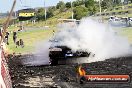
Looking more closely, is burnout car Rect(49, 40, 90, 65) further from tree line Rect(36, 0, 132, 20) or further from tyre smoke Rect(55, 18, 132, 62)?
tree line Rect(36, 0, 132, 20)

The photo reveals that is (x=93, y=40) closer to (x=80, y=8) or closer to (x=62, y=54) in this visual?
(x=62, y=54)

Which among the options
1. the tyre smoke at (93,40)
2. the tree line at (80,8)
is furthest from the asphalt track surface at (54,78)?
the tree line at (80,8)

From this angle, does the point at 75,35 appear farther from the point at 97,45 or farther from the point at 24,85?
the point at 24,85

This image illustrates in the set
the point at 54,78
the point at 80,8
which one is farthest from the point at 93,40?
the point at 80,8

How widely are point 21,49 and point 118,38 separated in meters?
9.58

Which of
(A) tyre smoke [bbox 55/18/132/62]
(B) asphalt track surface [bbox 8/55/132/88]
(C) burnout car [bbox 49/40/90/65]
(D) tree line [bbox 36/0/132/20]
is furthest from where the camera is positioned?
(D) tree line [bbox 36/0/132/20]

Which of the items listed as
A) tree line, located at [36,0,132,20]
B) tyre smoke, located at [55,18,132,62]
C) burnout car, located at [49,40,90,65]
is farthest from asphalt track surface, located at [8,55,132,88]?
tree line, located at [36,0,132,20]

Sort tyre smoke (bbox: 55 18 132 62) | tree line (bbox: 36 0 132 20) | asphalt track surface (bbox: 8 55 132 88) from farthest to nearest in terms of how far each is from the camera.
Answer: tree line (bbox: 36 0 132 20)
tyre smoke (bbox: 55 18 132 62)
asphalt track surface (bbox: 8 55 132 88)

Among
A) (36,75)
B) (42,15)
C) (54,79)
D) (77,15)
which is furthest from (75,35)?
(42,15)

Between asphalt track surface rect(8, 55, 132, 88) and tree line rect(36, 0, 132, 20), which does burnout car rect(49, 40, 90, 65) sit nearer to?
asphalt track surface rect(8, 55, 132, 88)

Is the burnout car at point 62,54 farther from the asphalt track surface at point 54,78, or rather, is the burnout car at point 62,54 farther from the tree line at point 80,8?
the tree line at point 80,8

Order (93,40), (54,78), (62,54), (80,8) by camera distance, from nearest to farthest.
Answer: (54,78) → (62,54) → (93,40) → (80,8)

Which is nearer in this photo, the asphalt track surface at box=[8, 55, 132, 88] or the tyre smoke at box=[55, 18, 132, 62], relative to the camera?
the asphalt track surface at box=[8, 55, 132, 88]

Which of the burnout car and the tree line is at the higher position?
the burnout car
